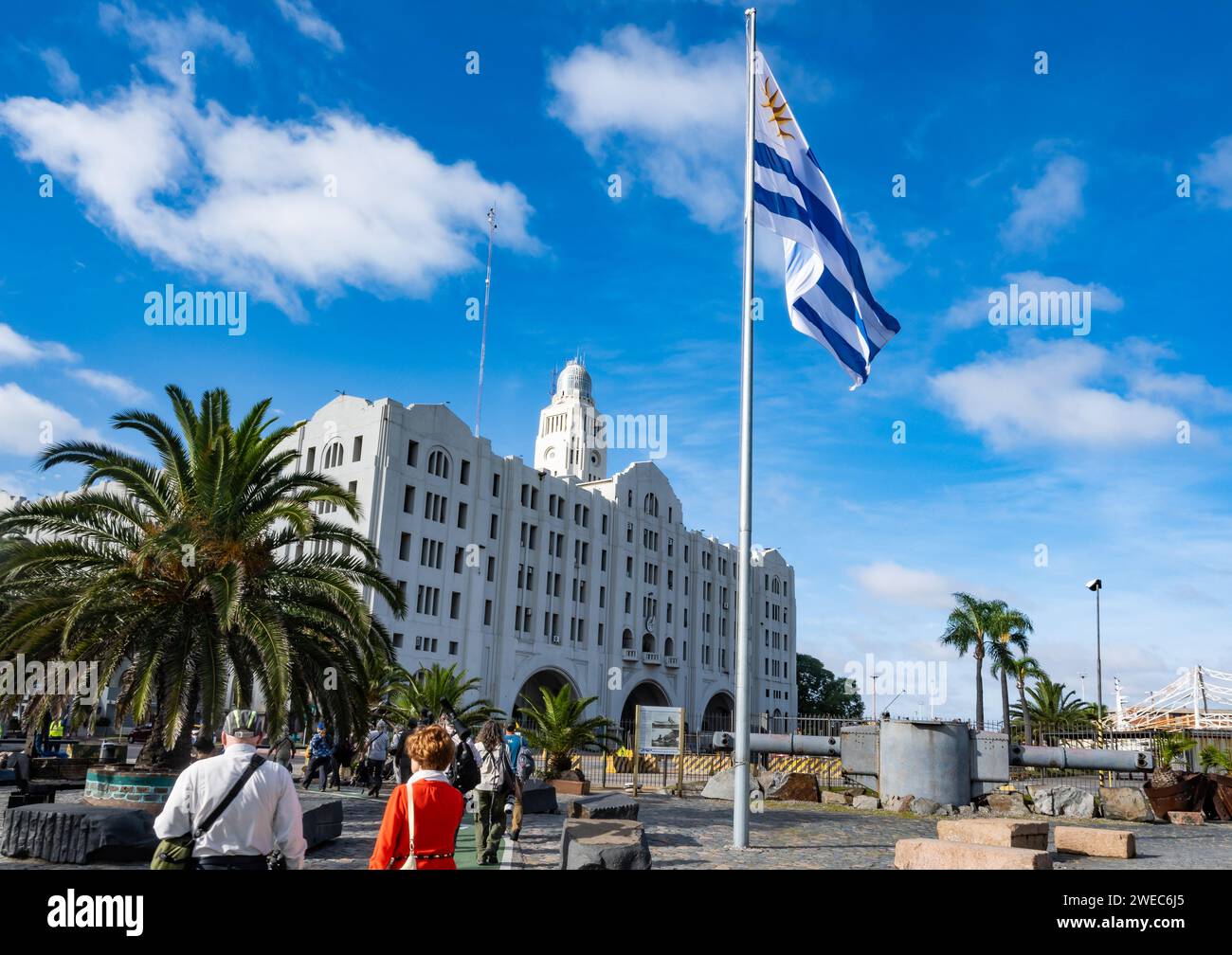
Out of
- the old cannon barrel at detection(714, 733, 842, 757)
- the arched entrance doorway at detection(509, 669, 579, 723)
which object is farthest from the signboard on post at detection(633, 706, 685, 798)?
the arched entrance doorway at detection(509, 669, 579, 723)

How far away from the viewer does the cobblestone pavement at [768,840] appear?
37.2 ft

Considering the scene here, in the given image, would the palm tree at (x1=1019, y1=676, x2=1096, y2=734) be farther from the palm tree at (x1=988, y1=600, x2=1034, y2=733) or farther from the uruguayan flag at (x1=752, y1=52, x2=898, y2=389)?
the uruguayan flag at (x1=752, y1=52, x2=898, y2=389)

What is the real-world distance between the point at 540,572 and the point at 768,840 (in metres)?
43.2

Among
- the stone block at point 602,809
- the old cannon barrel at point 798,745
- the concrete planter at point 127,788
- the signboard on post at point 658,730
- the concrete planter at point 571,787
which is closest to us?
the stone block at point 602,809

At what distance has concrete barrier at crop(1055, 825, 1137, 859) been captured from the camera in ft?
42.9

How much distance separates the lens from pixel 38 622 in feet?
47.0

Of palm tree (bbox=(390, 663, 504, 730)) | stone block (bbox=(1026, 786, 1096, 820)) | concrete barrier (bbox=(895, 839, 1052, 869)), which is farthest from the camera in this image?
palm tree (bbox=(390, 663, 504, 730))

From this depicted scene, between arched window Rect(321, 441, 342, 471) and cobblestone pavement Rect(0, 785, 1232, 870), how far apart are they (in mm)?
30081

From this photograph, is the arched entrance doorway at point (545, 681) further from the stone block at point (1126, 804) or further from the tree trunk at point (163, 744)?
the tree trunk at point (163, 744)

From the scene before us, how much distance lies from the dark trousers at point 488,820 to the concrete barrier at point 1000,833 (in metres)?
5.48

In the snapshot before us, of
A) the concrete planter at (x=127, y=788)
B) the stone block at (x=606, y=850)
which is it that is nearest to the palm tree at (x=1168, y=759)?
the stone block at (x=606, y=850)

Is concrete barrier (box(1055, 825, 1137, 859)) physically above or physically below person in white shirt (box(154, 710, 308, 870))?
below
